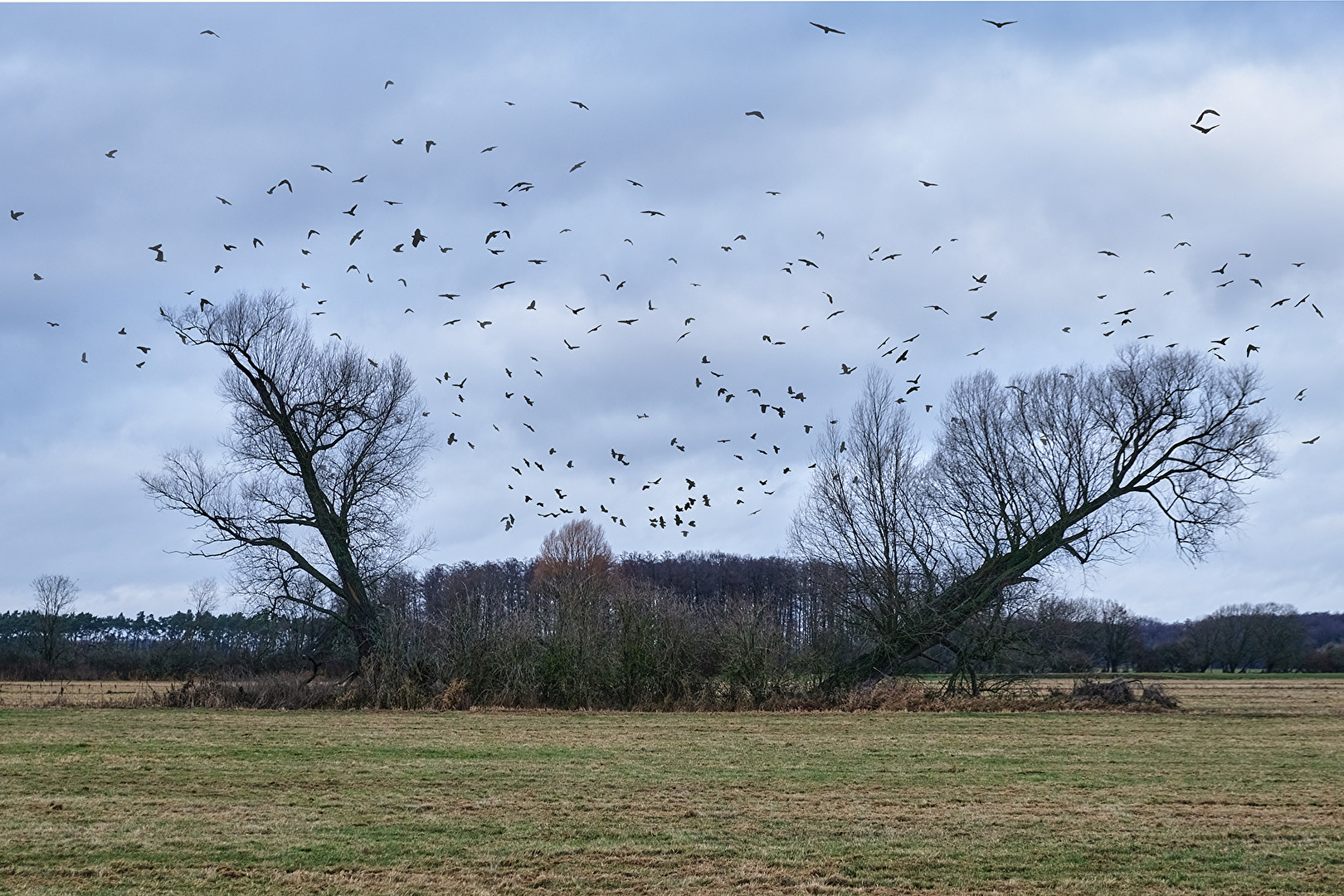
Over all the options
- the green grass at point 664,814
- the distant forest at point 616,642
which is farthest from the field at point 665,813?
the distant forest at point 616,642

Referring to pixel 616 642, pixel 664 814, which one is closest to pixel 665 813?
pixel 664 814

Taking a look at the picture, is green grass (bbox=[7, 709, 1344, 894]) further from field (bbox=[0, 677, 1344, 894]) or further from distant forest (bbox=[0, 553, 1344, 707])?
distant forest (bbox=[0, 553, 1344, 707])

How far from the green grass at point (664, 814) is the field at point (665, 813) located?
0.05 meters

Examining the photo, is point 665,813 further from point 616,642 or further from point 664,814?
point 616,642

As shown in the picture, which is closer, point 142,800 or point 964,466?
point 142,800

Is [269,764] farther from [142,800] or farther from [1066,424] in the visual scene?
[1066,424]

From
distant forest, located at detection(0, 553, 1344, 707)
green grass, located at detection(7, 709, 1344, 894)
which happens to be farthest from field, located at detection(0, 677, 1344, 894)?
distant forest, located at detection(0, 553, 1344, 707)

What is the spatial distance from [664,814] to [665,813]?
7cm

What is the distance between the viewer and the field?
9.41 m

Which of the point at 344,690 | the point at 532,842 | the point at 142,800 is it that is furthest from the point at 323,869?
the point at 344,690

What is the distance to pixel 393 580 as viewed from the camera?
1601 inches

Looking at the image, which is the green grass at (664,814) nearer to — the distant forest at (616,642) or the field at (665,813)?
the field at (665,813)

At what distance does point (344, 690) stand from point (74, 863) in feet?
87.3

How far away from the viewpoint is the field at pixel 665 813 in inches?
370
